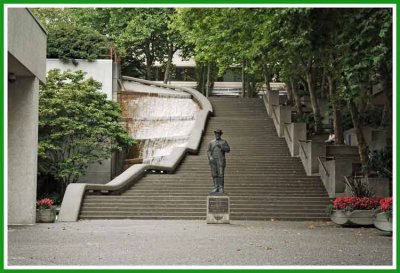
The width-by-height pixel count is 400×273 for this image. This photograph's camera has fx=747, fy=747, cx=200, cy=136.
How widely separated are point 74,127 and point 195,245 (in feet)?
67.1

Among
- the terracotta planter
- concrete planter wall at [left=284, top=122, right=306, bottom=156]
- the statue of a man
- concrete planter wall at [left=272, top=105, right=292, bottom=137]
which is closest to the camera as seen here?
the terracotta planter

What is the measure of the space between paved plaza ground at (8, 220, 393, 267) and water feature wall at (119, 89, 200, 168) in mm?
19106

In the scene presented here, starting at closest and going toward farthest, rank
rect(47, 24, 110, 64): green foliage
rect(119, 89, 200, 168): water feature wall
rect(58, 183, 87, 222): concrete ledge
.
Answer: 1. rect(58, 183, 87, 222): concrete ledge
2. rect(119, 89, 200, 168): water feature wall
3. rect(47, 24, 110, 64): green foliage

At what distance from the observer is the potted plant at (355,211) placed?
19281mm

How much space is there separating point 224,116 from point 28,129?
22.2 metres

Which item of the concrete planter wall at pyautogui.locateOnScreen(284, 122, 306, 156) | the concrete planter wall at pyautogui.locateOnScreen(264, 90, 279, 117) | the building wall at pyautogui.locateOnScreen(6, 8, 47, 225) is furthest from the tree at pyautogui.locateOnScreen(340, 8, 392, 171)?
the concrete planter wall at pyautogui.locateOnScreen(264, 90, 279, 117)

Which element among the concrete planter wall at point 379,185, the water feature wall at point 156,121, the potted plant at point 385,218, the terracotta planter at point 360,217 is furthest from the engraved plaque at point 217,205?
the water feature wall at point 156,121

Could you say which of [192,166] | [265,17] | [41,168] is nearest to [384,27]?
[265,17]

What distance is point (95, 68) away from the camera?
39688mm

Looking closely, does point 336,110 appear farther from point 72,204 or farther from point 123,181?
point 72,204

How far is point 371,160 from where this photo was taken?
25094mm

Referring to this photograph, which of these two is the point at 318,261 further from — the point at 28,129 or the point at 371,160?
the point at 371,160

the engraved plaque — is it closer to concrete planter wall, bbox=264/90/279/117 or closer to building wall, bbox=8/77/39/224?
building wall, bbox=8/77/39/224

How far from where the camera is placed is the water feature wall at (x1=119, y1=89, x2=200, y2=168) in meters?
39.1
